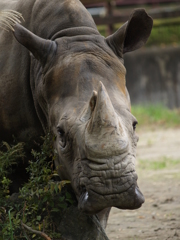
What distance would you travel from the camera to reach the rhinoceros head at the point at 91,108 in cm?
359

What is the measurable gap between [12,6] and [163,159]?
4421mm

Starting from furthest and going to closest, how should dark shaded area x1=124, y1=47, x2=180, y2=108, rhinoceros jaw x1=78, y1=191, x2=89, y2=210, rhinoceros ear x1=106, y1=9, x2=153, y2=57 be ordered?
dark shaded area x1=124, y1=47, x2=180, y2=108
rhinoceros ear x1=106, y1=9, x2=153, y2=57
rhinoceros jaw x1=78, y1=191, x2=89, y2=210

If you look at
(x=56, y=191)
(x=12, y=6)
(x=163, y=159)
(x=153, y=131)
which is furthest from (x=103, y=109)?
(x=153, y=131)

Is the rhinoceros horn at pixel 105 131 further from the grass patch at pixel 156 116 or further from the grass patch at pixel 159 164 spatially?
the grass patch at pixel 156 116

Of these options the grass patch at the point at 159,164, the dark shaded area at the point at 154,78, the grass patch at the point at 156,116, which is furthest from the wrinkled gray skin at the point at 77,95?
the dark shaded area at the point at 154,78

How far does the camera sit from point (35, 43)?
4.52m

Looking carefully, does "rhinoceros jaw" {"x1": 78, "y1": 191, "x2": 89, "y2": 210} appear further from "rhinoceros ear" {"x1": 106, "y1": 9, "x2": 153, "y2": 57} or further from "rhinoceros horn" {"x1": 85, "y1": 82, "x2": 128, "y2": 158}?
"rhinoceros ear" {"x1": 106, "y1": 9, "x2": 153, "y2": 57}

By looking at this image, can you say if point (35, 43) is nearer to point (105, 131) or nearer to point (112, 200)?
point (105, 131)

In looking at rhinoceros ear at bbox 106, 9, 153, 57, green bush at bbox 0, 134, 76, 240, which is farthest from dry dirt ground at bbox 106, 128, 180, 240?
rhinoceros ear at bbox 106, 9, 153, 57

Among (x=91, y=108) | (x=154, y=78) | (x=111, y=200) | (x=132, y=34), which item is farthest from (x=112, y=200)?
(x=154, y=78)

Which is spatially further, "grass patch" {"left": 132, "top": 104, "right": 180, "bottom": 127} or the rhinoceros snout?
"grass patch" {"left": 132, "top": 104, "right": 180, "bottom": 127}

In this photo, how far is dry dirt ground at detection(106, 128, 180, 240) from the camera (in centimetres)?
547

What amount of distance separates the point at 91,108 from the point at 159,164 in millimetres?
5149

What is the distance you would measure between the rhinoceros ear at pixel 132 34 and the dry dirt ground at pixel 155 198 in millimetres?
1658
